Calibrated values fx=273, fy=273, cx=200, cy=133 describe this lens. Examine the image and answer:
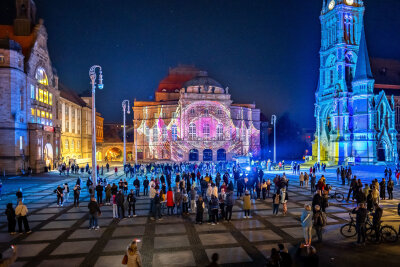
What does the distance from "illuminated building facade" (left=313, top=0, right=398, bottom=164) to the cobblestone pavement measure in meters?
41.5

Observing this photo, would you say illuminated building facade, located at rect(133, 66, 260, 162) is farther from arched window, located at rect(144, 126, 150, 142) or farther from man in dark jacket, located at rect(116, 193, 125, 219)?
man in dark jacket, located at rect(116, 193, 125, 219)

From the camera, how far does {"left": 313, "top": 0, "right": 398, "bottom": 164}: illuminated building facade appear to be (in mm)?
54500

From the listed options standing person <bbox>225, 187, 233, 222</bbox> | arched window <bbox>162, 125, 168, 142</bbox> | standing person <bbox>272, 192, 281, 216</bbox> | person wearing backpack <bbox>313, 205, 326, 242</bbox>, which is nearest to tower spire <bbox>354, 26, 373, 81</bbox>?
arched window <bbox>162, 125, 168, 142</bbox>

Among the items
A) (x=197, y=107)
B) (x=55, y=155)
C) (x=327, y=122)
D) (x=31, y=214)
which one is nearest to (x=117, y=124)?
(x=197, y=107)

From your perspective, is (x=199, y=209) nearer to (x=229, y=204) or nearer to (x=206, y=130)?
(x=229, y=204)

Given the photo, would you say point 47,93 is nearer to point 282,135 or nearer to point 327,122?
point 327,122

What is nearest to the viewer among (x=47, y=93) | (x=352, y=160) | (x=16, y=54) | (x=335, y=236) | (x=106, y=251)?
(x=106, y=251)

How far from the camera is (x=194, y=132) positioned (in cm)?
6175

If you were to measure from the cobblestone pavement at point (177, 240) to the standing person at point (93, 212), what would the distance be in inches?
14.0

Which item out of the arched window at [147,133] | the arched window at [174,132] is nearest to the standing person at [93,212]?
the arched window at [174,132]

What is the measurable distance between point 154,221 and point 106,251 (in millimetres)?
4217

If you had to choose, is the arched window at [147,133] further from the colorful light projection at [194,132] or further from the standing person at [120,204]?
the standing person at [120,204]

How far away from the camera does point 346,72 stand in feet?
198

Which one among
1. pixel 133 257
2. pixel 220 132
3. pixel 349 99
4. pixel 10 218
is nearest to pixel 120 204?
pixel 10 218
